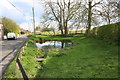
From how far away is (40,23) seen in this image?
35969mm

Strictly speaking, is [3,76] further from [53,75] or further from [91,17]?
[91,17]

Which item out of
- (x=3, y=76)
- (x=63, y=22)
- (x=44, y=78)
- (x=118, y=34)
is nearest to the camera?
(x=3, y=76)

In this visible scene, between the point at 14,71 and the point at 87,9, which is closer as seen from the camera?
the point at 14,71

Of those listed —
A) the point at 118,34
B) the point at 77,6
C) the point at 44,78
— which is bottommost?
the point at 44,78

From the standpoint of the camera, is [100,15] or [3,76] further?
[100,15]

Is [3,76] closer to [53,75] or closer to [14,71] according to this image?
[14,71]

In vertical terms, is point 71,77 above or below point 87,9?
below

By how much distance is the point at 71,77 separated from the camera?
4.93 metres

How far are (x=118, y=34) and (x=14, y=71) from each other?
1003 cm

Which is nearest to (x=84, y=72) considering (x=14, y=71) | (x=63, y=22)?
(x=14, y=71)

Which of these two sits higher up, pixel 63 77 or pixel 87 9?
pixel 87 9

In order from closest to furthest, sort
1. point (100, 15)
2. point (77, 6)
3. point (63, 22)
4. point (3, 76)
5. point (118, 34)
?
point (3, 76), point (118, 34), point (100, 15), point (77, 6), point (63, 22)

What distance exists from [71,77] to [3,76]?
8.25ft

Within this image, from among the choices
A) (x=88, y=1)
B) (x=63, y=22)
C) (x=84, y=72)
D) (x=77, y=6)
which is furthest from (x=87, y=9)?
(x=84, y=72)
